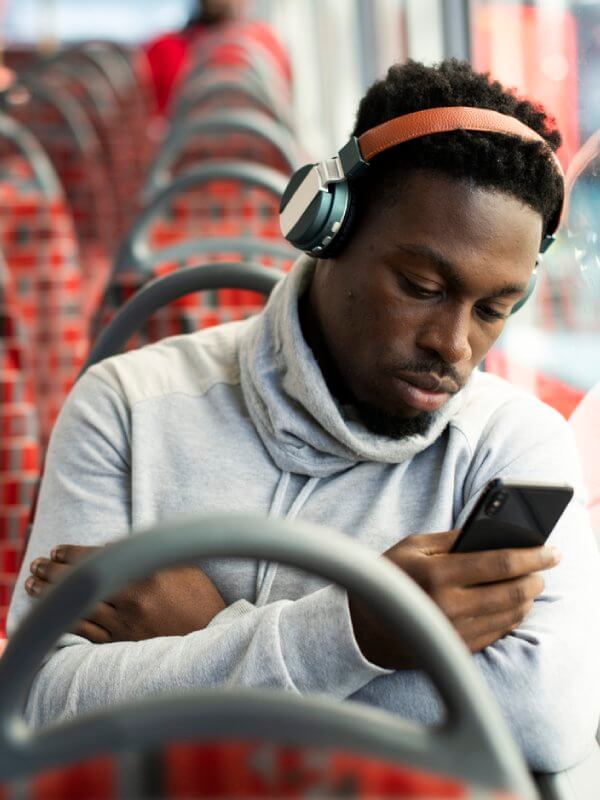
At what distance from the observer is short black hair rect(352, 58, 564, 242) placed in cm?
97

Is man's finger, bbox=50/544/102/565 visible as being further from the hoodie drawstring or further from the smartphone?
the smartphone

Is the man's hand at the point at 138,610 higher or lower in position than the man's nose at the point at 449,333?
lower

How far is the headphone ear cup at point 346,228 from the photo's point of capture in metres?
1.04

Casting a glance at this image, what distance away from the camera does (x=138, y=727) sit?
1.77ft

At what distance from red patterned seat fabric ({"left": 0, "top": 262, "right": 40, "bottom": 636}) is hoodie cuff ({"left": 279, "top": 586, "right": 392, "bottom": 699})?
814 mm

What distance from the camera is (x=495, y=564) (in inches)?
34.7

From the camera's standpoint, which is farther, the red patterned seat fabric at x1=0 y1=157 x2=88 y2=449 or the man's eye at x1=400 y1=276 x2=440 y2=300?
the red patterned seat fabric at x1=0 y1=157 x2=88 y2=449

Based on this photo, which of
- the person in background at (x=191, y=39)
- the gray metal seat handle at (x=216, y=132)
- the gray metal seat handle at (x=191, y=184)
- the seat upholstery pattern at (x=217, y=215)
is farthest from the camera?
the person in background at (x=191, y=39)

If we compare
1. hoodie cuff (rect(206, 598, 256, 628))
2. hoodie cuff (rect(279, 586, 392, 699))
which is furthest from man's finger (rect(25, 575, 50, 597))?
hoodie cuff (rect(279, 586, 392, 699))

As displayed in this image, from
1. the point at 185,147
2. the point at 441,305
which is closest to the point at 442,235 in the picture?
the point at 441,305

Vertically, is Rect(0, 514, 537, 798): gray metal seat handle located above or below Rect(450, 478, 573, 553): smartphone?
above

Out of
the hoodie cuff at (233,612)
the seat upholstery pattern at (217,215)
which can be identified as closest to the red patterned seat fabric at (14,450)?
the seat upholstery pattern at (217,215)

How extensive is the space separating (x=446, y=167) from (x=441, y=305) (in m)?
0.11

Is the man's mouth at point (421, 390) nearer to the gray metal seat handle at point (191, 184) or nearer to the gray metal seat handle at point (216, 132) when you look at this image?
the gray metal seat handle at point (191, 184)
